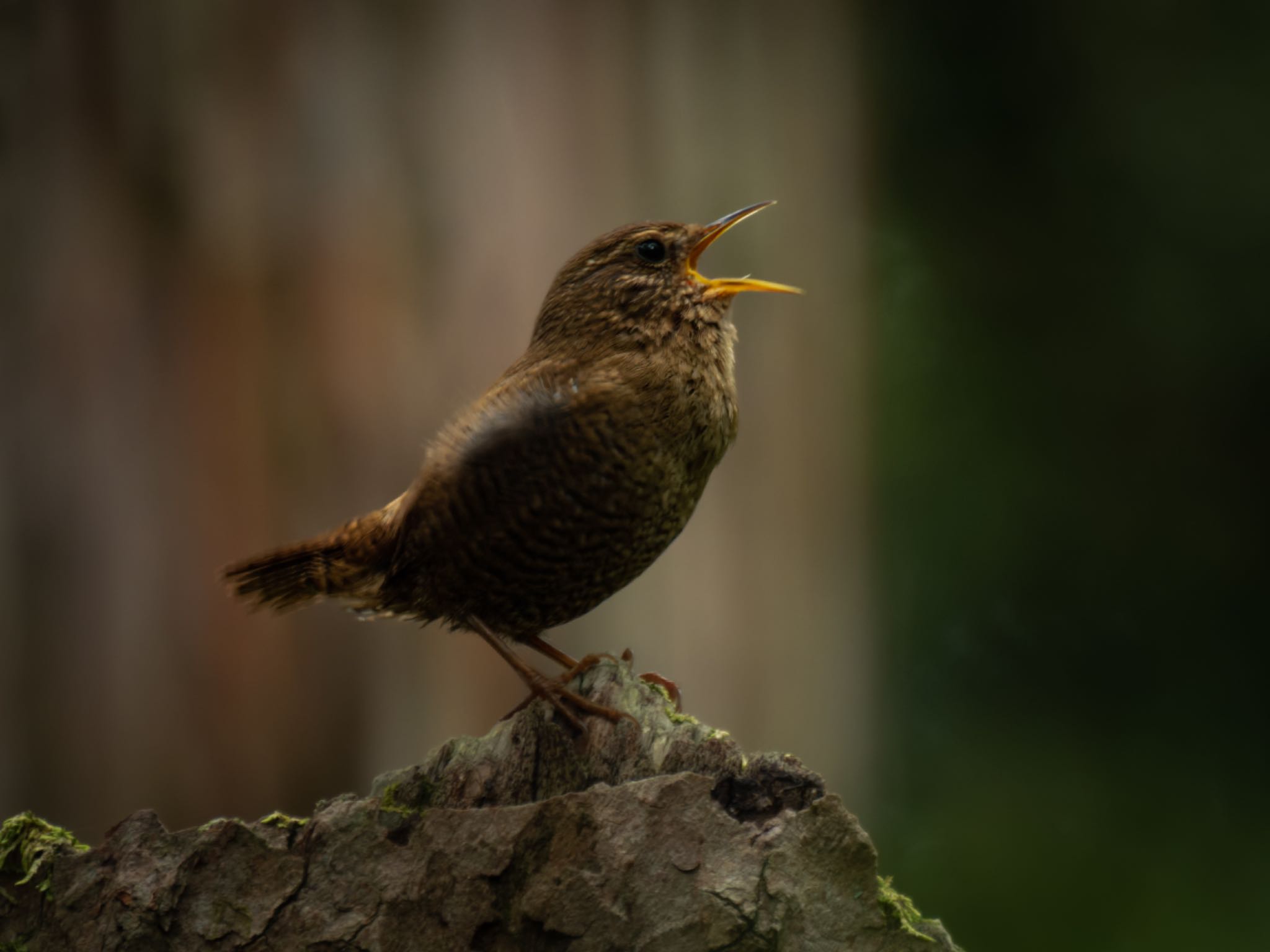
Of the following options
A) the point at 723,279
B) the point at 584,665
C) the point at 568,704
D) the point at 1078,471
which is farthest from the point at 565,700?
the point at 1078,471

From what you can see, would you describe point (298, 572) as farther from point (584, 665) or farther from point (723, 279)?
point (723, 279)

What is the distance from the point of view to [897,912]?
1416 mm

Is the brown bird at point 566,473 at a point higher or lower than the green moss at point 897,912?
higher

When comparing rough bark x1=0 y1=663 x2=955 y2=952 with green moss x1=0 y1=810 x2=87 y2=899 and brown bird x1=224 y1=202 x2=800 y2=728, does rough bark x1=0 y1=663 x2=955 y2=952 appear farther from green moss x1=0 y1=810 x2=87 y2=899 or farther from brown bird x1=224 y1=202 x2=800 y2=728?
brown bird x1=224 y1=202 x2=800 y2=728

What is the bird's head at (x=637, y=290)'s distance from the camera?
6.79 ft

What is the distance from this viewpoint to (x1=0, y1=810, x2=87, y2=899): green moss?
1479 mm

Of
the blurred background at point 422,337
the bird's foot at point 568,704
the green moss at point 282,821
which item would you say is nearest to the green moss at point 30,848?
the green moss at point 282,821

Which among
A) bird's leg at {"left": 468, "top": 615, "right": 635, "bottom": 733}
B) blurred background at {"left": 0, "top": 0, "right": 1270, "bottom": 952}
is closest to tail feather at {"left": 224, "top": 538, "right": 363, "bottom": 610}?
blurred background at {"left": 0, "top": 0, "right": 1270, "bottom": 952}

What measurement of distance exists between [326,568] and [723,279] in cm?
80

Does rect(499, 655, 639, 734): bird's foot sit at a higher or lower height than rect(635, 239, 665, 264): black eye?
lower

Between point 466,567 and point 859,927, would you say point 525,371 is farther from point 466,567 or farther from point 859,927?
point 859,927

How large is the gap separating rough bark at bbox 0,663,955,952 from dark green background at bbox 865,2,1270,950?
175 cm

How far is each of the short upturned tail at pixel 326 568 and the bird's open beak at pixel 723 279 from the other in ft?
2.05

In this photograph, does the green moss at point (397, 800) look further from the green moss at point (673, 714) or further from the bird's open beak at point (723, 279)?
the bird's open beak at point (723, 279)
